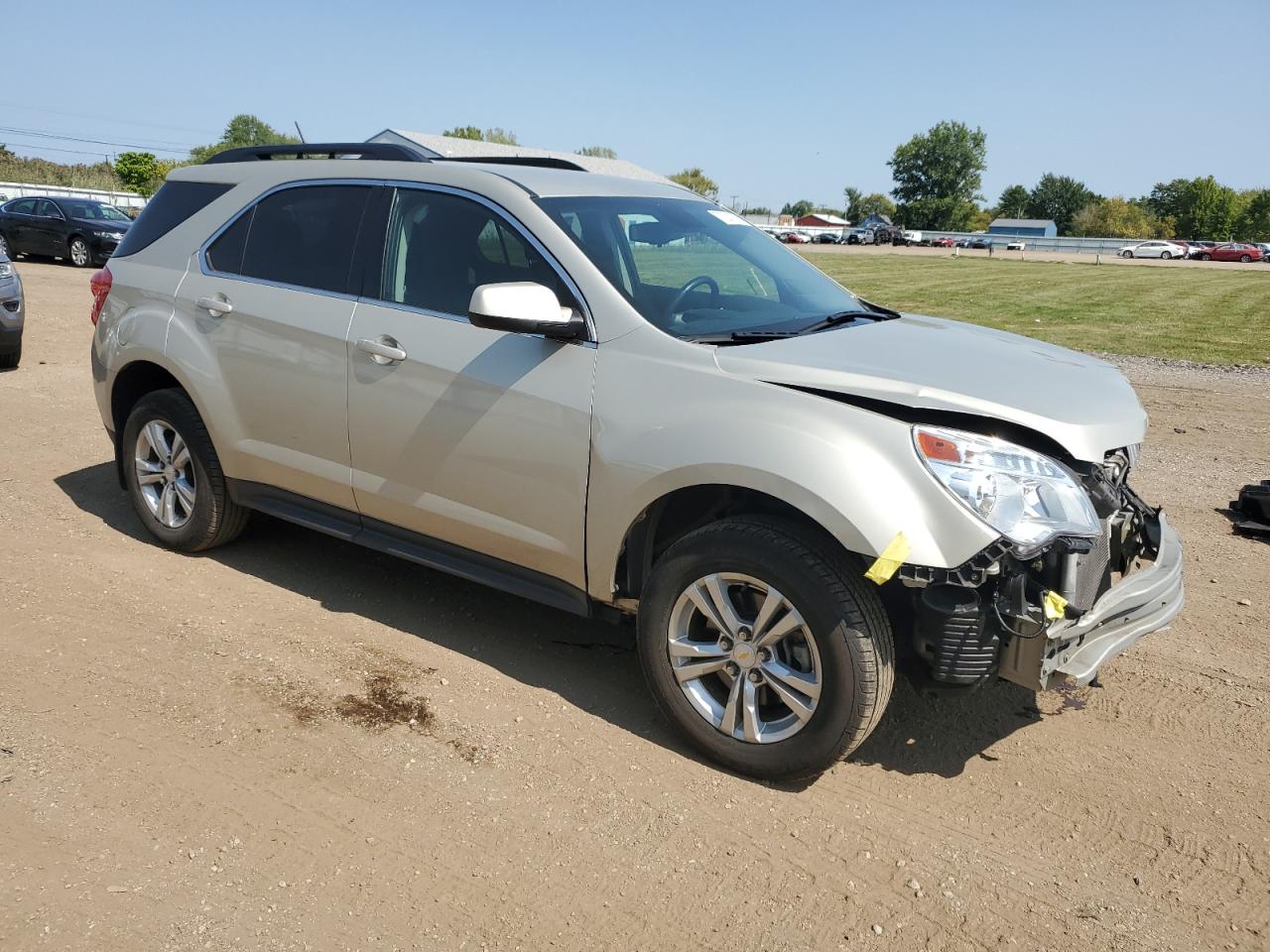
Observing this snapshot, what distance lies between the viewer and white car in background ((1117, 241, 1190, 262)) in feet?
220

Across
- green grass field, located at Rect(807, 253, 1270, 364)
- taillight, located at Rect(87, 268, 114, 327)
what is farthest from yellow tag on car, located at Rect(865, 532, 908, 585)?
green grass field, located at Rect(807, 253, 1270, 364)

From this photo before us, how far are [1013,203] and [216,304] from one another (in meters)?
162

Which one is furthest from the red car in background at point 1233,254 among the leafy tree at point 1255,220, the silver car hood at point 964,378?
the silver car hood at point 964,378

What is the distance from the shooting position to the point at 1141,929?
289 cm

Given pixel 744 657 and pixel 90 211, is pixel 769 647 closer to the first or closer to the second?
pixel 744 657

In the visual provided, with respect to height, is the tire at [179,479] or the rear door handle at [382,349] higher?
the rear door handle at [382,349]

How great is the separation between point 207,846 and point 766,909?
1610 millimetres

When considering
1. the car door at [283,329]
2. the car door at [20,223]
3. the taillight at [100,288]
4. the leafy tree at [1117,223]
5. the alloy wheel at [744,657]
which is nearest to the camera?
the alloy wheel at [744,657]

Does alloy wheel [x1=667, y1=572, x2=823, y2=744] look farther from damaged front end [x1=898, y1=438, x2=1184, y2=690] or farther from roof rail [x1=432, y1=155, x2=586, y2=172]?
roof rail [x1=432, y1=155, x2=586, y2=172]

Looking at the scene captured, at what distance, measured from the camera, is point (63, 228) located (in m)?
22.6

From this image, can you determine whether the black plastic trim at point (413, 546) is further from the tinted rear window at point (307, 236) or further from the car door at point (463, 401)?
the tinted rear window at point (307, 236)

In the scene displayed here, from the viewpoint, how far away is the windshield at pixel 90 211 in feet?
74.9

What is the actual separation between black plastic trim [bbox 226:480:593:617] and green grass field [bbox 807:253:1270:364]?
1293cm

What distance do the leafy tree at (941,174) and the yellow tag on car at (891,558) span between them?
142256mm
